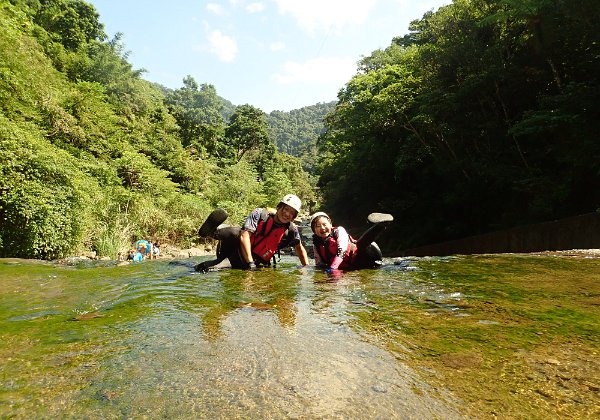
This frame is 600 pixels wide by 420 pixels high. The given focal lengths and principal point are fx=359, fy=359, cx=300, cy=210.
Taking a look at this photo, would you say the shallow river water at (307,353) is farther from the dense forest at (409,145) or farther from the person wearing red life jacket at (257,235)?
the dense forest at (409,145)

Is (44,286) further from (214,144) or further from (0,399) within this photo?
(214,144)

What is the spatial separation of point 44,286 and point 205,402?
4.52m

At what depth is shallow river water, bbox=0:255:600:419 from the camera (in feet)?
5.11

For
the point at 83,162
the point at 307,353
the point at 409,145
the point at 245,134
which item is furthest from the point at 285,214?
the point at 245,134

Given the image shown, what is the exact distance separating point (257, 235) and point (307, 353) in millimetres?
4646

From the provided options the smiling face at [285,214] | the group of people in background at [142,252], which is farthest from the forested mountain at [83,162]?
the smiling face at [285,214]

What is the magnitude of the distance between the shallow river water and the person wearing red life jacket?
7.07 feet

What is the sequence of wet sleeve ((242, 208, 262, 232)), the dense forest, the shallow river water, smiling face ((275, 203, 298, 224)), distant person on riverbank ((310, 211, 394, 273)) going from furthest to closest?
the dense forest
wet sleeve ((242, 208, 262, 232))
smiling face ((275, 203, 298, 224))
distant person on riverbank ((310, 211, 394, 273))
the shallow river water

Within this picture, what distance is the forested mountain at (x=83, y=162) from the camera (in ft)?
32.2

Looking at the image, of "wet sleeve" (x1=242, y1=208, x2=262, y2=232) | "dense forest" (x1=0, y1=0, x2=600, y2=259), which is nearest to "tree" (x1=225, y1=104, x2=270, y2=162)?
"dense forest" (x1=0, y1=0, x2=600, y2=259)

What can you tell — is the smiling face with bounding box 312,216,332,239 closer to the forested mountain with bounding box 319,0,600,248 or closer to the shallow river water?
the shallow river water

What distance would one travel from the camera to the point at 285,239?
22.1 feet

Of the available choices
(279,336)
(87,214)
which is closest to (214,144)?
(87,214)

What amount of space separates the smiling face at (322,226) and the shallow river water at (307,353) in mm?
1948
